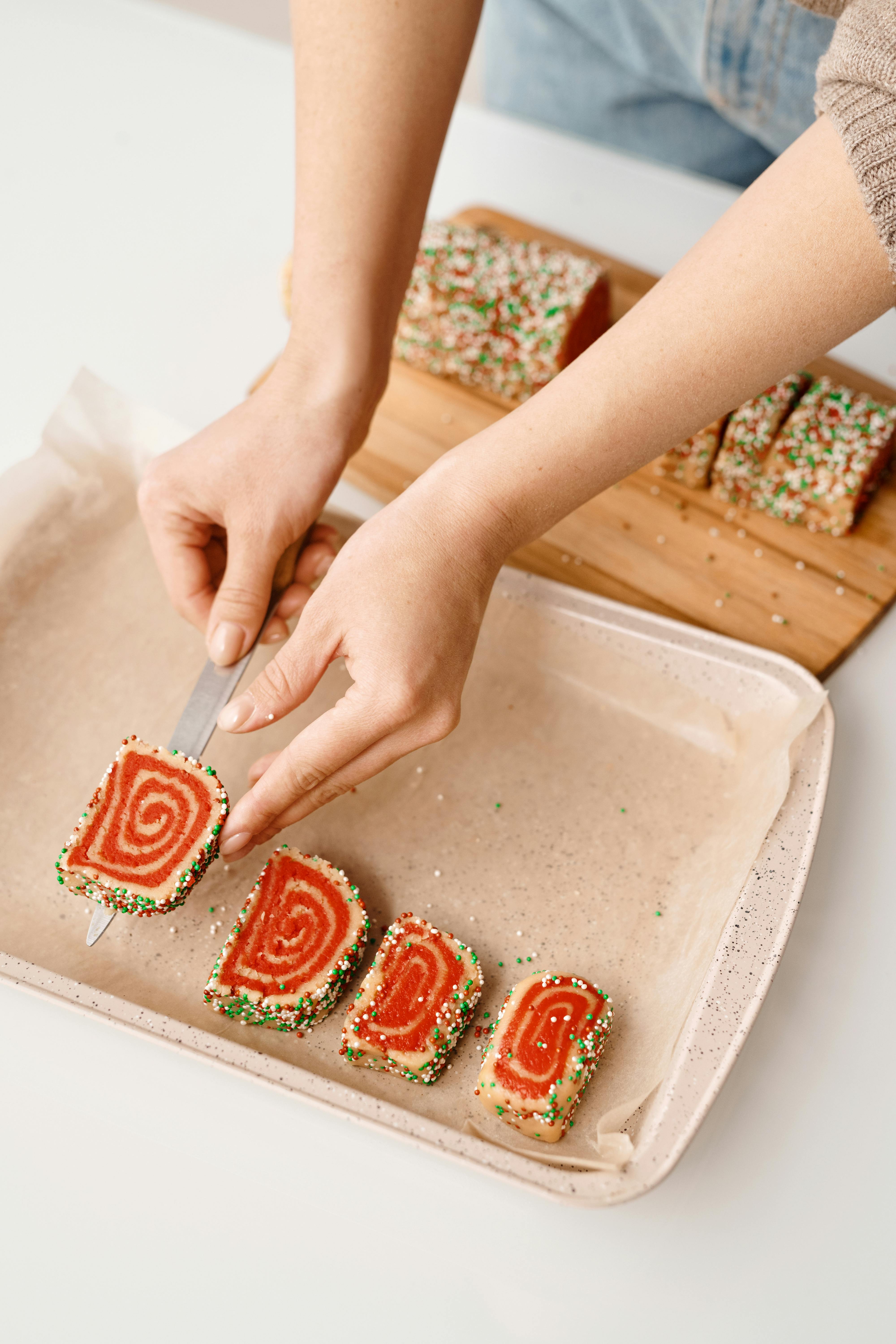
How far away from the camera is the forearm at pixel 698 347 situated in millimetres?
896

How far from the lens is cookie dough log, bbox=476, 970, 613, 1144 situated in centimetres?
98

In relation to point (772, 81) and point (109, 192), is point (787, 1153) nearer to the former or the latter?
point (772, 81)

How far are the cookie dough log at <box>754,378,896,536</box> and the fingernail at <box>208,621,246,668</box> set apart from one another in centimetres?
82

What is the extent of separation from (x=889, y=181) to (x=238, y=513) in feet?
2.52

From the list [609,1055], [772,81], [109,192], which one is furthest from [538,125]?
[609,1055]

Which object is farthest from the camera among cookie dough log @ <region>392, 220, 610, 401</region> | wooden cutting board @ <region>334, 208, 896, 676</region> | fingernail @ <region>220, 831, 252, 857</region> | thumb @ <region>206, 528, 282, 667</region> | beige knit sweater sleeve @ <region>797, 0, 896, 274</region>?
cookie dough log @ <region>392, 220, 610, 401</region>

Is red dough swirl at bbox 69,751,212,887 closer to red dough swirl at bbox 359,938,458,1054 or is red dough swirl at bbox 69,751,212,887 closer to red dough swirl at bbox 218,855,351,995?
red dough swirl at bbox 218,855,351,995

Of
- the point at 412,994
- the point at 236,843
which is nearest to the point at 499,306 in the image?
the point at 236,843

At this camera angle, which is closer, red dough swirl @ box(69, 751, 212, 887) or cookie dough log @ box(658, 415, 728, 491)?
red dough swirl @ box(69, 751, 212, 887)

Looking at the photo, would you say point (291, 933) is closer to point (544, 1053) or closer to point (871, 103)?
point (544, 1053)

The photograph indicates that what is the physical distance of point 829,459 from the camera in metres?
1.40

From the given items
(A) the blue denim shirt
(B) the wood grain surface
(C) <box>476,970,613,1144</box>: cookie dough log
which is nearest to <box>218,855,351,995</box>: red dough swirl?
(C) <box>476,970,613,1144</box>: cookie dough log

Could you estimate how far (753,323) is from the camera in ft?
3.06

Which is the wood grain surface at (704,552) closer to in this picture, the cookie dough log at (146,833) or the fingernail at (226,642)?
the fingernail at (226,642)
